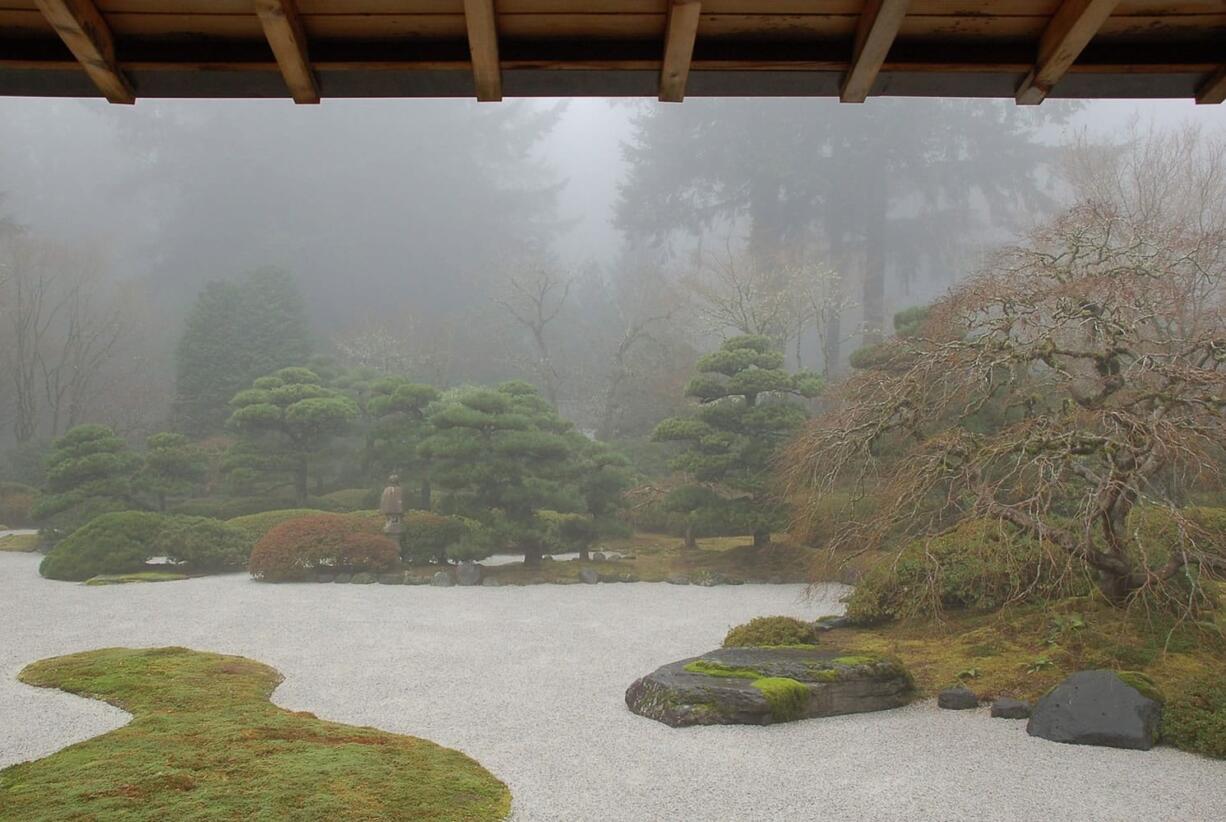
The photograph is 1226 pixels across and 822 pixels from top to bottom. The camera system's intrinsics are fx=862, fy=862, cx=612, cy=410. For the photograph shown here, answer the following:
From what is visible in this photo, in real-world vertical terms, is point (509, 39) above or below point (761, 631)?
above

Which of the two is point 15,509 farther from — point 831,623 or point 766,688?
point 766,688

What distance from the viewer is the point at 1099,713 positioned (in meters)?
5.11

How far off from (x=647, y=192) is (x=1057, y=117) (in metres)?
12.2

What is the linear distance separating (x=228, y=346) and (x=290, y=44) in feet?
68.0

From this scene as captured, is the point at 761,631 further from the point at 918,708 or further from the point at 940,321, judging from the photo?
the point at 940,321

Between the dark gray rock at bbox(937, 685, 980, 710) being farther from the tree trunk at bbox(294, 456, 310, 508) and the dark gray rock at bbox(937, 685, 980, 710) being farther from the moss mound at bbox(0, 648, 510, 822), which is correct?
the tree trunk at bbox(294, 456, 310, 508)

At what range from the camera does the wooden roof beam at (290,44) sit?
197 centimetres

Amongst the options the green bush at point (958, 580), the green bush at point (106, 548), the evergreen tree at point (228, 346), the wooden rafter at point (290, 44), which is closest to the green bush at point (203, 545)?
the green bush at point (106, 548)

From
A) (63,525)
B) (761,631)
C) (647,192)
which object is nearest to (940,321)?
(761,631)

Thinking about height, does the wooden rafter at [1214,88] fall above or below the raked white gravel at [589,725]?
above

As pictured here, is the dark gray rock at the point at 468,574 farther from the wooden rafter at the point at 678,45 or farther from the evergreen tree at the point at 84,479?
the wooden rafter at the point at 678,45

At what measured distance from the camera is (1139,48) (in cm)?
230

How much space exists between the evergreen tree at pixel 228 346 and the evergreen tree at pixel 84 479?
6749 millimetres

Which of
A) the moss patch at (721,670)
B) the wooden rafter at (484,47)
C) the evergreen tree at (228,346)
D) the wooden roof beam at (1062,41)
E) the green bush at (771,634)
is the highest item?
the evergreen tree at (228,346)
